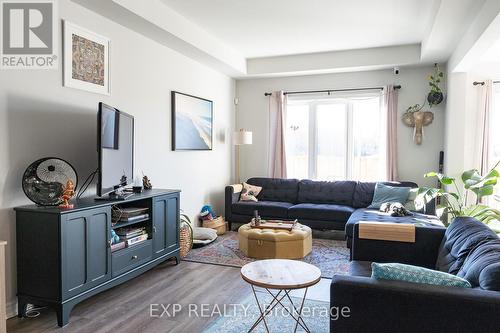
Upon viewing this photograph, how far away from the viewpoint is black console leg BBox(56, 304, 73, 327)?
256cm

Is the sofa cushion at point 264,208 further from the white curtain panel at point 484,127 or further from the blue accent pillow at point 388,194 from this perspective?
the white curtain panel at point 484,127

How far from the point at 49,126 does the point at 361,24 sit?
3.58 meters

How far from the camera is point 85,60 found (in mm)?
3342

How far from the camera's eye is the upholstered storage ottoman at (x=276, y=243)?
13.3ft

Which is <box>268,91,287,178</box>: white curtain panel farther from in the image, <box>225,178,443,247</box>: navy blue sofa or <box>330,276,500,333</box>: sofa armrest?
<box>330,276,500,333</box>: sofa armrest

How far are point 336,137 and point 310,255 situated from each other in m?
2.47

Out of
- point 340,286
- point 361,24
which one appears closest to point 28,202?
point 340,286

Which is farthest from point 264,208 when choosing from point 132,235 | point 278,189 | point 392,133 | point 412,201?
point 132,235

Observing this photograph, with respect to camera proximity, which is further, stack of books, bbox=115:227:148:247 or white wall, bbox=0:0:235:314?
stack of books, bbox=115:227:148:247

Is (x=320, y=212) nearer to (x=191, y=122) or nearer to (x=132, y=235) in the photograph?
(x=191, y=122)

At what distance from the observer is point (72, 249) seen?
104 inches

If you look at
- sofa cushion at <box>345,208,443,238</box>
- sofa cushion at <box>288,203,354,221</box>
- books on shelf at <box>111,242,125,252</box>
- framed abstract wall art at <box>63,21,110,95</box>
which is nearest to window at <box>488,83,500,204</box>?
sofa cushion at <box>345,208,443,238</box>

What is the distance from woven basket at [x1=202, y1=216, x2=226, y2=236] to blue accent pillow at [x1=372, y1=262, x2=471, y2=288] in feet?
12.3

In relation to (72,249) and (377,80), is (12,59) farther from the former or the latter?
(377,80)
